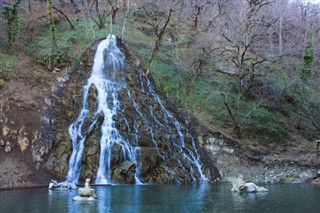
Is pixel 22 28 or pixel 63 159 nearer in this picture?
pixel 63 159

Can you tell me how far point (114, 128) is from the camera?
26453 millimetres

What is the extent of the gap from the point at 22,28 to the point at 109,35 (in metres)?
7.84

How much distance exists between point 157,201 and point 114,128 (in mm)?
10402

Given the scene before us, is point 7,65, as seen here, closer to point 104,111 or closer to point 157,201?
point 104,111

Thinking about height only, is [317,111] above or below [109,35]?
below

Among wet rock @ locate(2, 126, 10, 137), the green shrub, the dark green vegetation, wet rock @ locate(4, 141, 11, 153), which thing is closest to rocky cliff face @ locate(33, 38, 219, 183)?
wet rock @ locate(4, 141, 11, 153)

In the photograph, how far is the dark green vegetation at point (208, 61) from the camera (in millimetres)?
32375

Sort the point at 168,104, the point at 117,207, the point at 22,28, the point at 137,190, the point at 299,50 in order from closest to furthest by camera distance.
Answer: the point at 117,207, the point at 137,190, the point at 168,104, the point at 22,28, the point at 299,50

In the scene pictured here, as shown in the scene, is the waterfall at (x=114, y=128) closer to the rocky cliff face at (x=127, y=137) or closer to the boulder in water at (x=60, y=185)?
the rocky cliff face at (x=127, y=137)

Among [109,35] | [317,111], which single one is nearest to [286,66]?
[317,111]

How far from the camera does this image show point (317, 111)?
126ft

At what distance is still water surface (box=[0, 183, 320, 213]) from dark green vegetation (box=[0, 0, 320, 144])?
38.8 feet

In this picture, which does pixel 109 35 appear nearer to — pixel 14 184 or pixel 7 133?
pixel 7 133

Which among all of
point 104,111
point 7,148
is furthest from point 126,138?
point 7,148
